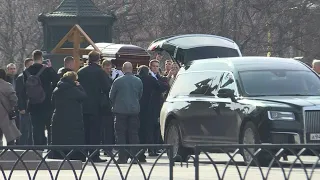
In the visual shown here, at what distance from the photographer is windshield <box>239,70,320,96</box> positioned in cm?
1927

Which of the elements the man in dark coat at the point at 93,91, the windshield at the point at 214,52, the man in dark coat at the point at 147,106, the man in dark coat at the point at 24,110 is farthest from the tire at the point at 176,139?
the windshield at the point at 214,52

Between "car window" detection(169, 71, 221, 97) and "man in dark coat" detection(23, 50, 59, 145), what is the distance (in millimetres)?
2042

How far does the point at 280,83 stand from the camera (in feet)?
63.8

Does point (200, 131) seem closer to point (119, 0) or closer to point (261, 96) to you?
point (261, 96)

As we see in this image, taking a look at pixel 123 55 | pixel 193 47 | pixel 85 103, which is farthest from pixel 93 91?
pixel 123 55

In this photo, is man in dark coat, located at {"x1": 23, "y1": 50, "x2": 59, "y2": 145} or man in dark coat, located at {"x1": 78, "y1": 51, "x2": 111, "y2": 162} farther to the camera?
man in dark coat, located at {"x1": 23, "y1": 50, "x2": 59, "y2": 145}

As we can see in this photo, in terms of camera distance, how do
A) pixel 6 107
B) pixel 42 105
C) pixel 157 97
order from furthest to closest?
pixel 157 97 < pixel 42 105 < pixel 6 107

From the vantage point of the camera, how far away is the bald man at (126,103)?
20188 mm

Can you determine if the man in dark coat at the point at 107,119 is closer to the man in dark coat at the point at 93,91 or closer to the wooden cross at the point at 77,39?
the man in dark coat at the point at 93,91

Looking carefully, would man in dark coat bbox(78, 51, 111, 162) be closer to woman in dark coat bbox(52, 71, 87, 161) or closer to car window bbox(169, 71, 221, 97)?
woman in dark coat bbox(52, 71, 87, 161)

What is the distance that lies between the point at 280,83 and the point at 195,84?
5.80ft

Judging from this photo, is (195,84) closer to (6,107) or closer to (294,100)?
(294,100)

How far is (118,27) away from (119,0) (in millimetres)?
1739

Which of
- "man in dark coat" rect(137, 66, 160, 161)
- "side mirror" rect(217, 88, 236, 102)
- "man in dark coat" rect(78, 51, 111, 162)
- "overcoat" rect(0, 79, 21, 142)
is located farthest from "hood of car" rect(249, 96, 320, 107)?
"overcoat" rect(0, 79, 21, 142)
